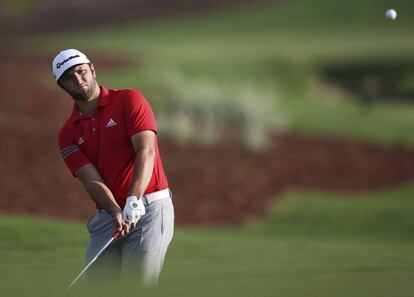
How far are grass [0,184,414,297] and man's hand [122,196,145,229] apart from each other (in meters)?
0.43

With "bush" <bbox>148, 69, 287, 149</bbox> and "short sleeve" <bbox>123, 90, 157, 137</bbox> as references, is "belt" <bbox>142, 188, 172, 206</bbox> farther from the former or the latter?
"bush" <bbox>148, 69, 287, 149</bbox>

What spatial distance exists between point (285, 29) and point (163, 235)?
38.4 meters

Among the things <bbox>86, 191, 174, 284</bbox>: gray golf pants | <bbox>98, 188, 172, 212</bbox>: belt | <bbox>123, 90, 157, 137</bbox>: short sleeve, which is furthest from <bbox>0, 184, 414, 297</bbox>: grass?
Answer: <bbox>123, 90, 157, 137</bbox>: short sleeve

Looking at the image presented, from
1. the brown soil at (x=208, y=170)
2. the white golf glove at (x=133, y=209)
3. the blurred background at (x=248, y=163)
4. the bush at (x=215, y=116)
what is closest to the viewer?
the white golf glove at (x=133, y=209)

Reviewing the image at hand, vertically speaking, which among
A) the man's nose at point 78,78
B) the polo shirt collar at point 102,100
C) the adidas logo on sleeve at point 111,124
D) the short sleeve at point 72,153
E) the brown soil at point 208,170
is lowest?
the short sleeve at point 72,153

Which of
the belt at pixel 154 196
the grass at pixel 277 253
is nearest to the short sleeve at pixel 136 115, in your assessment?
the belt at pixel 154 196

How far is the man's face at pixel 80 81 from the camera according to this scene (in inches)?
229

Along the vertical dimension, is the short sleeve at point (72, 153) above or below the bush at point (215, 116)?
below

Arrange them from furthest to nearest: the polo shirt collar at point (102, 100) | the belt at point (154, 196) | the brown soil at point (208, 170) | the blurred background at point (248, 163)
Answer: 1. the brown soil at point (208, 170)
2. the blurred background at point (248, 163)
3. the polo shirt collar at point (102, 100)
4. the belt at point (154, 196)

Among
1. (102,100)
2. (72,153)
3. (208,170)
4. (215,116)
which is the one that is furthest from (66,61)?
(215,116)

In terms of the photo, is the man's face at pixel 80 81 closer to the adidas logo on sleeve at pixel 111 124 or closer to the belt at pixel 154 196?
the adidas logo on sleeve at pixel 111 124

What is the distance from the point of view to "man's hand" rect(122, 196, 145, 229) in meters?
5.63

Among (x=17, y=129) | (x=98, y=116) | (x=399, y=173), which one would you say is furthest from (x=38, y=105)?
(x=98, y=116)

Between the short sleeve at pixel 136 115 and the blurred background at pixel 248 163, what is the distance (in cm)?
101
